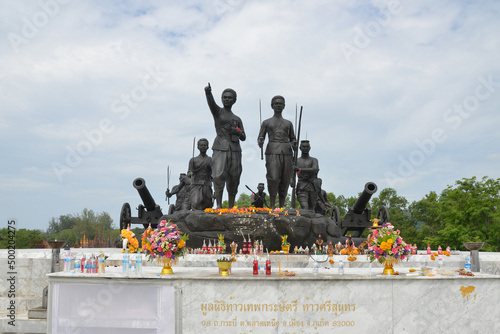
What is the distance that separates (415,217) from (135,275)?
4288 centimetres

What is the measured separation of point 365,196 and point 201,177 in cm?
613

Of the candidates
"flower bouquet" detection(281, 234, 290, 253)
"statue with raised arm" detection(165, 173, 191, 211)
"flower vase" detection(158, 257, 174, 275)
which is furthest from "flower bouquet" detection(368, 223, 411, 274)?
"statue with raised arm" detection(165, 173, 191, 211)

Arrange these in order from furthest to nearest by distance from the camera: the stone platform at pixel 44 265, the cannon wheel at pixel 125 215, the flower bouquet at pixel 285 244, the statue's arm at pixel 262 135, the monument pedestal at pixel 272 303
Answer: the cannon wheel at pixel 125 215
the statue's arm at pixel 262 135
the flower bouquet at pixel 285 244
the stone platform at pixel 44 265
the monument pedestal at pixel 272 303

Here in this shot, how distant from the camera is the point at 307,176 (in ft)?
56.6

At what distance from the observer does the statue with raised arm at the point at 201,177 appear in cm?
1619

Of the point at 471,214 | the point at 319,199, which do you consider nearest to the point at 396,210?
the point at 471,214

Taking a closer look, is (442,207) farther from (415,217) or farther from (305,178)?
(305,178)

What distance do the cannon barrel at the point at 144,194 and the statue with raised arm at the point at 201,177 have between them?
88.4 inches

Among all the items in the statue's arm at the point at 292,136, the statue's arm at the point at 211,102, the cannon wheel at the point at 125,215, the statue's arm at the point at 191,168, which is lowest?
the cannon wheel at the point at 125,215

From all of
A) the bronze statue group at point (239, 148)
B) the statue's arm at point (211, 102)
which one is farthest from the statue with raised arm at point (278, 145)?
the statue's arm at point (211, 102)

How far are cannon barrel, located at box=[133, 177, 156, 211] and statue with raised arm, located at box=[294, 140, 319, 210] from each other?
5.68 meters

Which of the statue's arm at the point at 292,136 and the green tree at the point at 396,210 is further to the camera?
the green tree at the point at 396,210

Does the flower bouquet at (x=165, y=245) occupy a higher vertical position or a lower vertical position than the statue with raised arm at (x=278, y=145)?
lower

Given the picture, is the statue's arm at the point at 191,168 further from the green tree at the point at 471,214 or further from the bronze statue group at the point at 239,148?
the green tree at the point at 471,214
